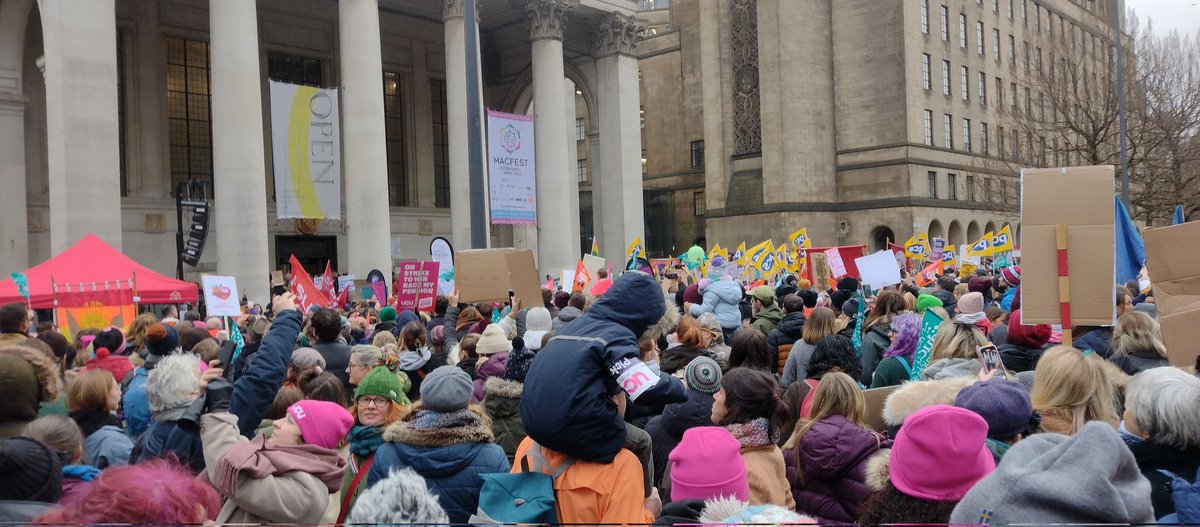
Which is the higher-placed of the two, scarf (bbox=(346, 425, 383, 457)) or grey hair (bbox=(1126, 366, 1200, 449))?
grey hair (bbox=(1126, 366, 1200, 449))

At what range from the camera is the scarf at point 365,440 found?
4602mm

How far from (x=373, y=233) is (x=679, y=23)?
3226 cm

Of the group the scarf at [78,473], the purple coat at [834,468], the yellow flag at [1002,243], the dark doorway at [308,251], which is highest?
the dark doorway at [308,251]

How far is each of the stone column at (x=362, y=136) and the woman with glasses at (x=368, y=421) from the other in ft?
70.4

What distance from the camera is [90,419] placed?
210 inches

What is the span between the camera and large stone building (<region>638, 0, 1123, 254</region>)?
4681 centimetres

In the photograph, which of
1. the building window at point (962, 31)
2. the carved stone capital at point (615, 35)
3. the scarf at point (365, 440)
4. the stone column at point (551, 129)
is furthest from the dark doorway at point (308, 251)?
the building window at point (962, 31)

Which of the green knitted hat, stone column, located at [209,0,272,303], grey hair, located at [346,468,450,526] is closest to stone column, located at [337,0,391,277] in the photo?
stone column, located at [209,0,272,303]

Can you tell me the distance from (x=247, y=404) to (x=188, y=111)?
96.3 feet

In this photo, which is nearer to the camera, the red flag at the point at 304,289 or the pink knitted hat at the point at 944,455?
the pink knitted hat at the point at 944,455

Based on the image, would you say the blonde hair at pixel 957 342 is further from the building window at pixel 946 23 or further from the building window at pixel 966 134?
the building window at pixel 966 134

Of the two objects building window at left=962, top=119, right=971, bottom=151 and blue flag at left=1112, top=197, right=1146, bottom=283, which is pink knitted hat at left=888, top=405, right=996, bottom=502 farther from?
building window at left=962, top=119, right=971, bottom=151

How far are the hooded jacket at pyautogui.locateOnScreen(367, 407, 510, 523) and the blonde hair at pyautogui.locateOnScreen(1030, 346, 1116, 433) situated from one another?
2779mm

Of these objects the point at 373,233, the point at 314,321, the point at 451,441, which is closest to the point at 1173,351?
the point at 451,441
